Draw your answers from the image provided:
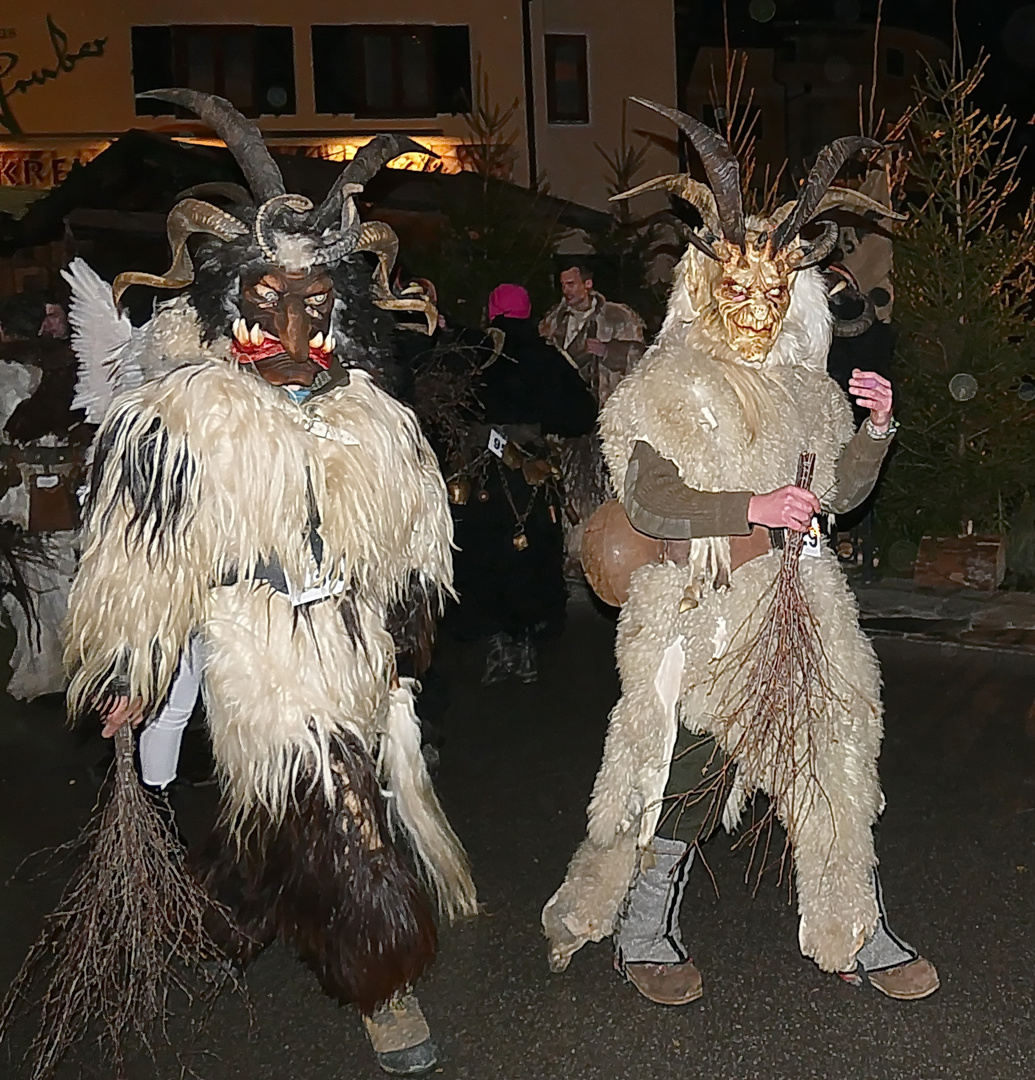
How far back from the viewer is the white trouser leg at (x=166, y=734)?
3615 millimetres

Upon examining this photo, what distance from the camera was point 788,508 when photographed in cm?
313

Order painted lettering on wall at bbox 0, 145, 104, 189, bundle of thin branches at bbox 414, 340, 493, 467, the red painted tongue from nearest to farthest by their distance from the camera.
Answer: the red painted tongue, bundle of thin branches at bbox 414, 340, 493, 467, painted lettering on wall at bbox 0, 145, 104, 189

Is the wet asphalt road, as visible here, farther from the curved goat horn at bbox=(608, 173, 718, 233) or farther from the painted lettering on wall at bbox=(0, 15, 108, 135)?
the painted lettering on wall at bbox=(0, 15, 108, 135)

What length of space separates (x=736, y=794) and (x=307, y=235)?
1880 millimetres

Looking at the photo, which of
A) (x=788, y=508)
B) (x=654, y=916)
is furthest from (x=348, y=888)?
(x=788, y=508)

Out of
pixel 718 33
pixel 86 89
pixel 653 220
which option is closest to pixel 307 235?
pixel 653 220

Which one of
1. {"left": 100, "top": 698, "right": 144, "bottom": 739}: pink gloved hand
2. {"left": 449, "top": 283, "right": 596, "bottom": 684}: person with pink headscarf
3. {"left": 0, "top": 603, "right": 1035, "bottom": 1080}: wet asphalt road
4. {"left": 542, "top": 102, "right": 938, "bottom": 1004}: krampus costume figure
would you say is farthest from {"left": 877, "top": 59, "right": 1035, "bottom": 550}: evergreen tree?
{"left": 100, "top": 698, "right": 144, "bottom": 739}: pink gloved hand

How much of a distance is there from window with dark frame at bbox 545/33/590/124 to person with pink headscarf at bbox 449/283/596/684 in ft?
40.6

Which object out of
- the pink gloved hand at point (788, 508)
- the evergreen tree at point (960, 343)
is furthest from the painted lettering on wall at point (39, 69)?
the pink gloved hand at point (788, 508)

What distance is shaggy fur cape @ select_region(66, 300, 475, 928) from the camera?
308cm

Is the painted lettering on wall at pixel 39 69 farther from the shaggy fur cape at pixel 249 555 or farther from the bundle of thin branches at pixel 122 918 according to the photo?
the bundle of thin branches at pixel 122 918

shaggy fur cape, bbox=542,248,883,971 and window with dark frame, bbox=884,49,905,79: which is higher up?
window with dark frame, bbox=884,49,905,79

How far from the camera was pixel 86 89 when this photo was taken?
16375 mm

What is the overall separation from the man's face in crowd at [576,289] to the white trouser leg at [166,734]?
208 inches
